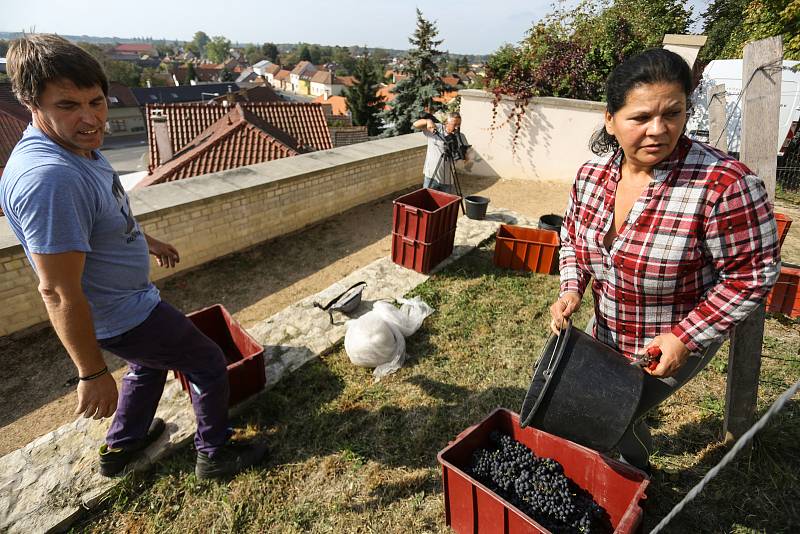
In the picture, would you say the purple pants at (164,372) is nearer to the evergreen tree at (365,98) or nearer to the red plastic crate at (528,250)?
the red plastic crate at (528,250)

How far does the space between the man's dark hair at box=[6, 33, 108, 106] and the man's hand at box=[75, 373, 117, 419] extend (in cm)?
121

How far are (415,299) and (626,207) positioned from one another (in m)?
3.18

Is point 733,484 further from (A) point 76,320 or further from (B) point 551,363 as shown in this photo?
(A) point 76,320

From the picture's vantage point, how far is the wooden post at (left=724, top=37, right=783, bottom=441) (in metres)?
2.58

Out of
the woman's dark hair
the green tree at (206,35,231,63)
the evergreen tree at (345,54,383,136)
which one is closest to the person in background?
the woman's dark hair

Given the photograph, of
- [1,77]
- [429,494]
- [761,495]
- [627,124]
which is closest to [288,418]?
[429,494]

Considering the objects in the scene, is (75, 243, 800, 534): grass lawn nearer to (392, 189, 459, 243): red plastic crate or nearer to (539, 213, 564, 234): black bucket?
(392, 189, 459, 243): red plastic crate

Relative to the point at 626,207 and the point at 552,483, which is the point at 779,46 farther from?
the point at 552,483

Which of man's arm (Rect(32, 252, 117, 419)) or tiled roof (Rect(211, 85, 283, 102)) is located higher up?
tiled roof (Rect(211, 85, 283, 102))

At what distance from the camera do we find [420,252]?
18.4 feet

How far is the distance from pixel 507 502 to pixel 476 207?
19.7 ft

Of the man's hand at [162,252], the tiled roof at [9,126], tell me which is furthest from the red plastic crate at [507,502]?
the tiled roof at [9,126]

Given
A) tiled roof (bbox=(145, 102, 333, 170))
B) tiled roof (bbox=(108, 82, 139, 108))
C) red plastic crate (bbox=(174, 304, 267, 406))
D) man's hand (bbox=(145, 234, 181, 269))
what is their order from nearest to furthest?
man's hand (bbox=(145, 234, 181, 269)) → red plastic crate (bbox=(174, 304, 267, 406)) → tiled roof (bbox=(145, 102, 333, 170)) → tiled roof (bbox=(108, 82, 139, 108))

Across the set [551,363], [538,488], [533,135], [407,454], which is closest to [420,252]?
[407,454]
